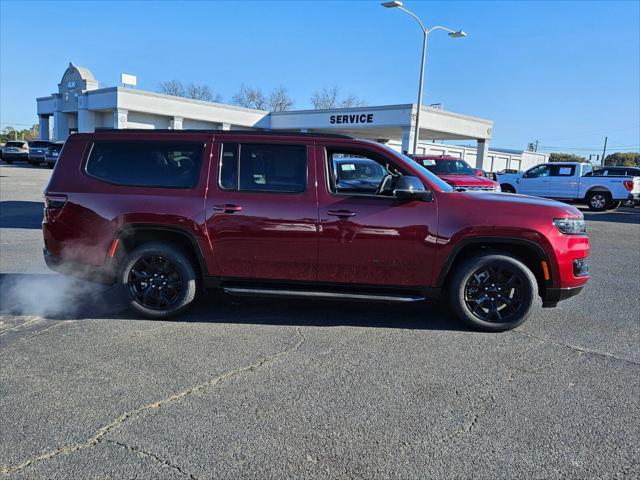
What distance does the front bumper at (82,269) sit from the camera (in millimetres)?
4988

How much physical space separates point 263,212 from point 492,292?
7.75 feet

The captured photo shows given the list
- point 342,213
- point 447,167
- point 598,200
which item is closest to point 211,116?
point 447,167

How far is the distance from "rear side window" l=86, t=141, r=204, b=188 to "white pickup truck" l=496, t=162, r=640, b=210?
59.9 feet

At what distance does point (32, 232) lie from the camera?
9.97 metres

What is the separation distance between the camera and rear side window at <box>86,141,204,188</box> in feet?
16.2

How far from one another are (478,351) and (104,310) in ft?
12.7

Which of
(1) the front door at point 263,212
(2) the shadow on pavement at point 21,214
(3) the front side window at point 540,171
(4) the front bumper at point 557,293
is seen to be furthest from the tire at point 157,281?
(3) the front side window at point 540,171

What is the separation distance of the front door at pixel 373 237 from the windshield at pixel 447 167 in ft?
35.3

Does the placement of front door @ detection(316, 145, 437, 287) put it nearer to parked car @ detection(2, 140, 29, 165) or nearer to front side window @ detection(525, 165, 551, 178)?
front side window @ detection(525, 165, 551, 178)

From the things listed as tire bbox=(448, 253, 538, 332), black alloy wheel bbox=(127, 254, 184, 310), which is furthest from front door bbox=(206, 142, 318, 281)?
tire bbox=(448, 253, 538, 332)

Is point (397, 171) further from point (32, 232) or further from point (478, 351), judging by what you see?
point (32, 232)

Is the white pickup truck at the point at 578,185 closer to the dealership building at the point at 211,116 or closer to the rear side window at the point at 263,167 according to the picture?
the dealership building at the point at 211,116

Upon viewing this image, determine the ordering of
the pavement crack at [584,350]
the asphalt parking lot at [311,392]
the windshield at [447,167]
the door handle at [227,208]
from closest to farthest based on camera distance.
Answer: the asphalt parking lot at [311,392]
the pavement crack at [584,350]
the door handle at [227,208]
the windshield at [447,167]

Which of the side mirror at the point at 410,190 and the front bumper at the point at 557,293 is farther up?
the side mirror at the point at 410,190
